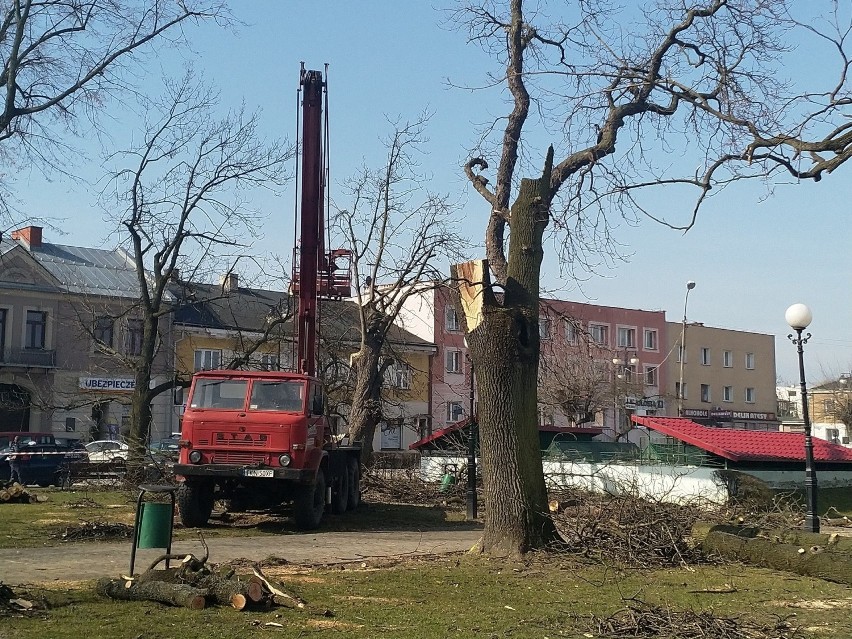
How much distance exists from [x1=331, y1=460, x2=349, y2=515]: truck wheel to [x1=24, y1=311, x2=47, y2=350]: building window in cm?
2885

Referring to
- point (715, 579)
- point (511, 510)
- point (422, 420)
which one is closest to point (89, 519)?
point (511, 510)

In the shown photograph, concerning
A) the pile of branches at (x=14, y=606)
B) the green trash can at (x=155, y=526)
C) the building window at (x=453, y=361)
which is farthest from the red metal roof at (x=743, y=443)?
the building window at (x=453, y=361)

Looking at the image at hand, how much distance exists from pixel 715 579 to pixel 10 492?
16062 mm

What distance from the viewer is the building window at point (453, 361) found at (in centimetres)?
5756

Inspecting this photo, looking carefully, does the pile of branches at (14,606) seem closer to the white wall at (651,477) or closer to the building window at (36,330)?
the white wall at (651,477)

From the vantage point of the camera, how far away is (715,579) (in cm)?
1166

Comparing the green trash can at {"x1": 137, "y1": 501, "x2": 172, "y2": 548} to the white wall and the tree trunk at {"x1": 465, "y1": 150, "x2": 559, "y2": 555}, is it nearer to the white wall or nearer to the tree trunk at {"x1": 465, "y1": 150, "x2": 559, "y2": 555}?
the tree trunk at {"x1": 465, "y1": 150, "x2": 559, "y2": 555}

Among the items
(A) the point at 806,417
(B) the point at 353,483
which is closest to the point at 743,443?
(A) the point at 806,417

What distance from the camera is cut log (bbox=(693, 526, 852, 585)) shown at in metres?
11.7

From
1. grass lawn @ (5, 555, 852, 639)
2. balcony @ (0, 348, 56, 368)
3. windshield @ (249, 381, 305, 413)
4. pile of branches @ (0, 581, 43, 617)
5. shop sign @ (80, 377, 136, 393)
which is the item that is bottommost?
grass lawn @ (5, 555, 852, 639)

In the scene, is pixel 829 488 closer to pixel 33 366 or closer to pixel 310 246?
pixel 310 246

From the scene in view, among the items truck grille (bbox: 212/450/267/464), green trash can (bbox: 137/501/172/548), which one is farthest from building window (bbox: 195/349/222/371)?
green trash can (bbox: 137/501/172/548)

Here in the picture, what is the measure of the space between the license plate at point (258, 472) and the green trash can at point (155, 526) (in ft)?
16.9

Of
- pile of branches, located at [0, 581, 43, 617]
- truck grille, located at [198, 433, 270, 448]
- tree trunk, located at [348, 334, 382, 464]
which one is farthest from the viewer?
tree trunk, located at [348, 334, 382, 464]
